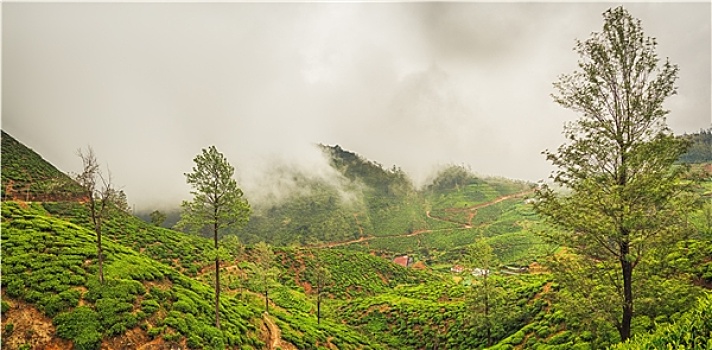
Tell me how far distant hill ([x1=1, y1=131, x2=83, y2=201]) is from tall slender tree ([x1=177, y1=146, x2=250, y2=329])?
30.3m

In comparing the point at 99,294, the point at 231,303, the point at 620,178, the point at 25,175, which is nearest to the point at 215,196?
the point at 99,294

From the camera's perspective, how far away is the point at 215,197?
2222cm

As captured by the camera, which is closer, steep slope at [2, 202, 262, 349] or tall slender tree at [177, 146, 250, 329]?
steep slope at [2, 202, 262, 349]

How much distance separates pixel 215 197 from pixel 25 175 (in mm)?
47641

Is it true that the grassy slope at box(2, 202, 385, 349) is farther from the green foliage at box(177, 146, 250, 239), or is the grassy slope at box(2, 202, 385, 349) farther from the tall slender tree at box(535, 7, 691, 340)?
the tall slender tree at box(535, 7, 691, 340)

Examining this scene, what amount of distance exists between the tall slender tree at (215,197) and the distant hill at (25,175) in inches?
1195

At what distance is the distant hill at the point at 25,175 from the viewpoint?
42969 mm

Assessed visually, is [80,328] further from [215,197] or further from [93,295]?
[215,197]

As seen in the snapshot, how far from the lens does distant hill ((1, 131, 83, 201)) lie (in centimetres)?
4297

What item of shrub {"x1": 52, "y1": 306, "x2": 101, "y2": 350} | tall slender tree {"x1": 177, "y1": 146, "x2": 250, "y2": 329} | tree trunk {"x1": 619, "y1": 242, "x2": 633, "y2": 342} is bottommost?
shrub {"x1": 52, "y1": 306, "x2": 101, "y2": 350}

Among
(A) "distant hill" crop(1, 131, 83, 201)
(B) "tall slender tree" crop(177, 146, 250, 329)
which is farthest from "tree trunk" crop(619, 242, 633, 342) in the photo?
(A) "distant hill" crop(1, 131, 83, 201)

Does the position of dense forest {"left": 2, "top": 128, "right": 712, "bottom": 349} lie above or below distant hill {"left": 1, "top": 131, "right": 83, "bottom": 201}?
below

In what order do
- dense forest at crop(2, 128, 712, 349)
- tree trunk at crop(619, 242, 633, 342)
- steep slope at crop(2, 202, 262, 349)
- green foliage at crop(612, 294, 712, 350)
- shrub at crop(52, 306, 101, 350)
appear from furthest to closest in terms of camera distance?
steep slope at crop(2, 202, 262, 349) → shrub at crop(52, 306, 101, 350) → dense forest at crop(2, 128, 712, 349) → tree trunk at crop(619, 242, 633, 342) → green foliage at crop(612, 294, 712, 350)

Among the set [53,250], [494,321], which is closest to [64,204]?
[53,250]
